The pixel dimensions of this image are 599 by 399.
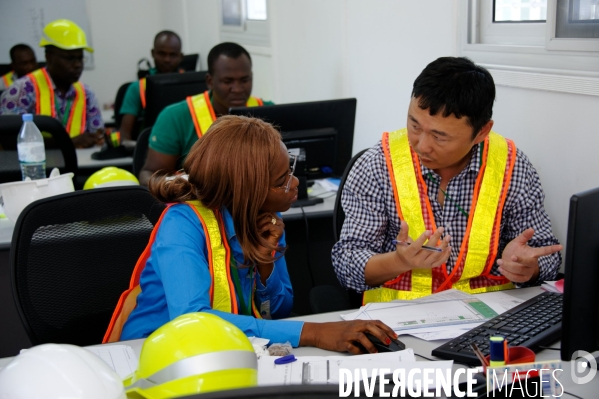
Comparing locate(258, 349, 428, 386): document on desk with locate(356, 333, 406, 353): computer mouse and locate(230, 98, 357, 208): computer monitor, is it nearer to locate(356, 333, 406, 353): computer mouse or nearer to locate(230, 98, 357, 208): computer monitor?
locate(356, 333, 406, 353): computer mouse

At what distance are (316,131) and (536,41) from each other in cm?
86

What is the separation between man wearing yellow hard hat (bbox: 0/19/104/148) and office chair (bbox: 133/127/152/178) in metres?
0.98

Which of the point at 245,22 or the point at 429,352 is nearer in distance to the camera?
the point at 429,352

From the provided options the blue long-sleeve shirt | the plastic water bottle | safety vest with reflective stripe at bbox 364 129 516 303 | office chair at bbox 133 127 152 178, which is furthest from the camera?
office chair at bbox 133 127 152 178

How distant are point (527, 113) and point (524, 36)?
0.31 m

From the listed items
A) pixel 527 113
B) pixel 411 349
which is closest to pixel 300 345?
pixel 411 349

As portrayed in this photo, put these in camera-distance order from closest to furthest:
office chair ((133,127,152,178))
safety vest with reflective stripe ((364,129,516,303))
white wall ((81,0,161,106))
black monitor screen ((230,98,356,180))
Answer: safety vest with reflective stripe ((364,129,516,303))
black monitor screen ((230,98,356,180))
office chair ((133,127,152,178))
white wall ((81,0,161,106))

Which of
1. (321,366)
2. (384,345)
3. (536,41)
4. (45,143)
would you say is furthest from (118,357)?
(45,143)

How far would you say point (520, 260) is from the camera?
5.74 ft

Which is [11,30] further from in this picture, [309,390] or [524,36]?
[309,390]

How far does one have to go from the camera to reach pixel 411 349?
55.2 inches

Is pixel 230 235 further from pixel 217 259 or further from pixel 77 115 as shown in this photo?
pixel 77 115

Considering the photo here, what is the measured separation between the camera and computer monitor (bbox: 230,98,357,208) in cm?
259

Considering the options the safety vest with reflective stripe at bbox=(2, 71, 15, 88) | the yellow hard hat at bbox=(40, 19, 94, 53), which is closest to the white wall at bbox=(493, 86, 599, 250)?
the yellow hard hat at bbox=(40, 19, 94, 53)
